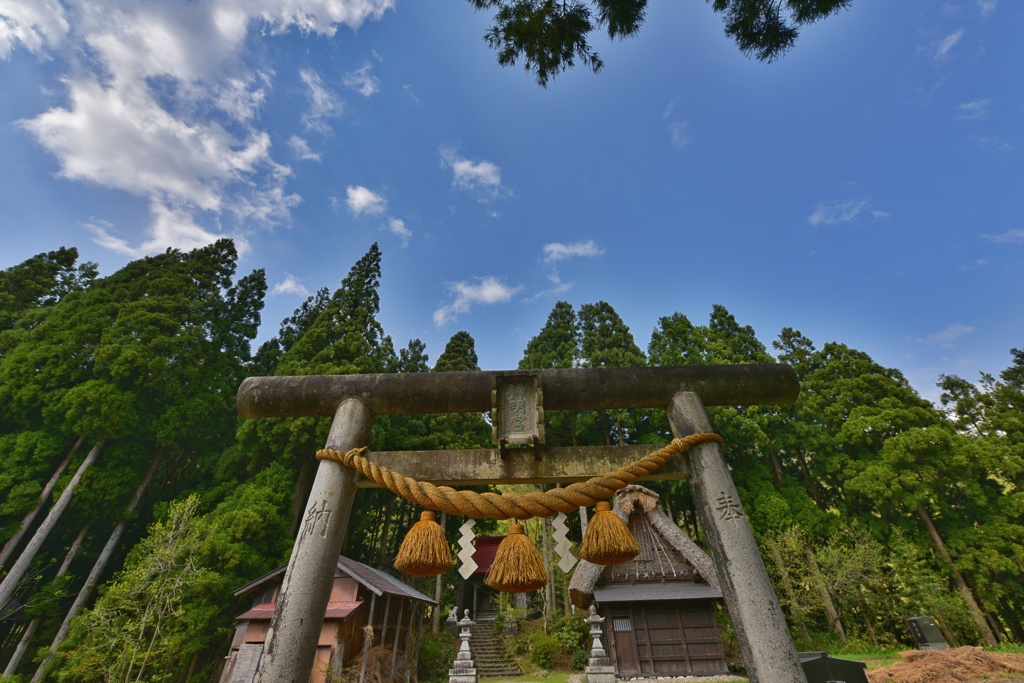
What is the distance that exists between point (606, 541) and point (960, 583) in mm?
16899

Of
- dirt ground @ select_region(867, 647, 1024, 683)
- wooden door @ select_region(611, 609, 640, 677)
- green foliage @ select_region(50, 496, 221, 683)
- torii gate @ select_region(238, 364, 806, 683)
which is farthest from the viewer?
wooden door @ select_region(611, 609, 640, 677)

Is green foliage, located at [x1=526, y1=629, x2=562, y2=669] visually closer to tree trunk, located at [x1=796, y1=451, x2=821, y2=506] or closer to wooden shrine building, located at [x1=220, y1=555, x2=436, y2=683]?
wooden shrine building, located at [x1=220, y1=555, x2=436, y2=683]

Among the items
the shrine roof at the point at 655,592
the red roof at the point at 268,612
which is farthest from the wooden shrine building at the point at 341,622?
the shrine roof at the point at 655,592

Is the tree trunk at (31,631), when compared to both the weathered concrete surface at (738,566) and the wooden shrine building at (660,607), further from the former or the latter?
the weathered concrete surface at (738,566)

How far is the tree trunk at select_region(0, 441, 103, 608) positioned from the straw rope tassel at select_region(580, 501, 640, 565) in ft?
50.5

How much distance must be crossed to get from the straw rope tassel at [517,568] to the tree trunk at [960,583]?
16408 mm

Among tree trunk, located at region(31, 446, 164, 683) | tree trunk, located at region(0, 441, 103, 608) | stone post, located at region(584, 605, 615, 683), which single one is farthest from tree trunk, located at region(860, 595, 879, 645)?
tree trunk, located at region(0, 441, 103, 608)

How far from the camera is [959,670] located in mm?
6488

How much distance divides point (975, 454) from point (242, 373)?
26327 mm

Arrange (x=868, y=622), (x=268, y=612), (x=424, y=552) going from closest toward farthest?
(x=424, y=552) → (x=268, y=612) → (x=868, y=622)

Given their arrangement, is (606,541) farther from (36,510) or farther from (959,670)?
(36,510)

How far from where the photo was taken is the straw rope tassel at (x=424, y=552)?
2.39 meters

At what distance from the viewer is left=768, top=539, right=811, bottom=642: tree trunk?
13.3 meters

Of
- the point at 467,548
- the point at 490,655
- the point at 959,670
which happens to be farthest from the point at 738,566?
the point at 490,655
